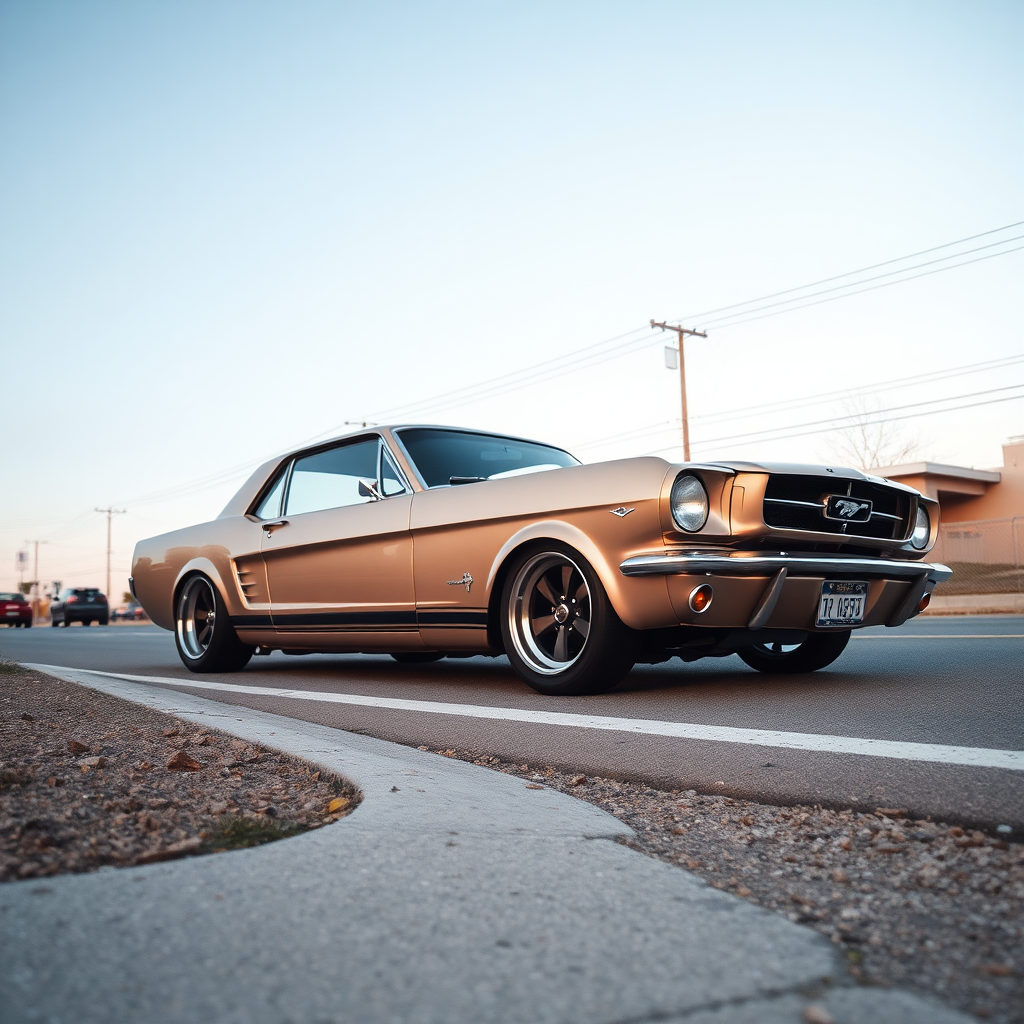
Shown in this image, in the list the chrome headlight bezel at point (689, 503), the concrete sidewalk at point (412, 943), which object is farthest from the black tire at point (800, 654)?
the concrete sidewalk at point (412, 943)

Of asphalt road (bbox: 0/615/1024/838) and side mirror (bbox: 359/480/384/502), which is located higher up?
side mirror (bbox: 359/480/384/502)

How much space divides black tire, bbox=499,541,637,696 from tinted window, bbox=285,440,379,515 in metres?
1.44

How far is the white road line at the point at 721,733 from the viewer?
286 cm

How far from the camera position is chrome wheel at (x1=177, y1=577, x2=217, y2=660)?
7.37 meters

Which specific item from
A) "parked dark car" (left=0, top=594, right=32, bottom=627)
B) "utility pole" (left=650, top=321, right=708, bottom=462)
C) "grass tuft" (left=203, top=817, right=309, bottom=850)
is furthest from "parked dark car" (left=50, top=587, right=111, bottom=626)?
"grass tuft" (left=203, top=817, right=309, bottom=850)

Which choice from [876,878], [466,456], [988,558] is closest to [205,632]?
[466,456]

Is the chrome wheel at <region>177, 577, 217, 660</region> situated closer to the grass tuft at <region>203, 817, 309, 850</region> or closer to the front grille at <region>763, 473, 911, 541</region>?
the front grille at <region>763, 473, 911, 541</region>

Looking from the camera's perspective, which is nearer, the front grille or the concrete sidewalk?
the concrete sidewalk

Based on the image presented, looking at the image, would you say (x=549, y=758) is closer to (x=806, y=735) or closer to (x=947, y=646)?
(x=806, y=735)

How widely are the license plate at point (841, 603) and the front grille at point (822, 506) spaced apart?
26cm

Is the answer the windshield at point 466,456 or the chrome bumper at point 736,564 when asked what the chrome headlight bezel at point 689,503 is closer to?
the chrome bumper at point 736,564

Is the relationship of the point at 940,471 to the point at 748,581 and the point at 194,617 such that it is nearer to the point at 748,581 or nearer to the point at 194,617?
the point at 194,617

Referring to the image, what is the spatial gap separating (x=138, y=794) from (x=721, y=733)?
6.60 feet

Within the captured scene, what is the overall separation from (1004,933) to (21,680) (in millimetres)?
5464
